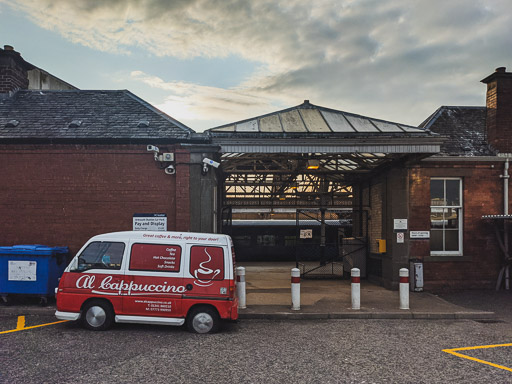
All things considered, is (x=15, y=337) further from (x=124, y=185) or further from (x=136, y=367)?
(x=124, y=185)

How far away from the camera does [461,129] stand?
46.3 feet

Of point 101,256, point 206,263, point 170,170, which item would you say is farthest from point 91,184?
point 206,263

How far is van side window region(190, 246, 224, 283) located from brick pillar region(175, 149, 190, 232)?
3740 mm

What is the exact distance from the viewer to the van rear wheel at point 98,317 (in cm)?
779

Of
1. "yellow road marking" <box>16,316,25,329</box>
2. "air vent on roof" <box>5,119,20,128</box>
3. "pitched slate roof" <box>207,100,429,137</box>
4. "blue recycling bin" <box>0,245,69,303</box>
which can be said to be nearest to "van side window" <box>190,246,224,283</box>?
"yellow road marking" <box>16,316,25,329</box>

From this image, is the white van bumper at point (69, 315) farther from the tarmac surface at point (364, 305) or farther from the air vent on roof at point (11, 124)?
the air vent on roof at point (11, 124)

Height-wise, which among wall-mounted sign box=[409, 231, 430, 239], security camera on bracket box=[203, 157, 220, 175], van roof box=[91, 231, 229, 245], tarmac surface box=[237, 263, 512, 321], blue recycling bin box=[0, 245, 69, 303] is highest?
security camera on bracket box=[203, 157, 220, 175]

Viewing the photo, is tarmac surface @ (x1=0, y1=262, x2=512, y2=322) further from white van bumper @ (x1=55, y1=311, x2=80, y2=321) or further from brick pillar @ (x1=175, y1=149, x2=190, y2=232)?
brick pillar @ (x1=175, y1=149, x2=190, y2=232)

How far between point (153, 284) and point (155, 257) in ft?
1.63

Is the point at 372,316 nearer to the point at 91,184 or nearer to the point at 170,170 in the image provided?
the point at 170,170

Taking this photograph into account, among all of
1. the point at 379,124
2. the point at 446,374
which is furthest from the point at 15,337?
the point at 379,124

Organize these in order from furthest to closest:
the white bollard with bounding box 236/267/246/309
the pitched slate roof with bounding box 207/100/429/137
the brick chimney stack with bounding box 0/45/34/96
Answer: the brick chimney stack with bounding box 0/45/34/96
the pitched slate roof with bounding box 207/100/429/137
the white bollard with bounding box 236/267/246/309

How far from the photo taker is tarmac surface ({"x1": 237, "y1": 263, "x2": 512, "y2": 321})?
923cm

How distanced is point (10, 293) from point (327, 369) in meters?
7.74
